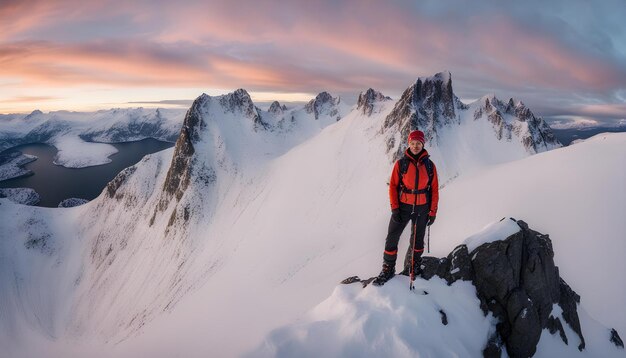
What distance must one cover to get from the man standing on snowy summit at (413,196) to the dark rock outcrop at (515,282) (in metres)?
1.55

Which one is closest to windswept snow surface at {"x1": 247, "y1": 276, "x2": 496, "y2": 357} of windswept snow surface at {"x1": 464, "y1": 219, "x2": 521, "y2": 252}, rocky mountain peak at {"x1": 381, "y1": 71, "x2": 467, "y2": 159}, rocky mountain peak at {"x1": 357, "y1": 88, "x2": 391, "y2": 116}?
windswept snow surface at {"x1": 464, "y1": 219, "x2": 521, "y2": 252}

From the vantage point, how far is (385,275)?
34.7 ft

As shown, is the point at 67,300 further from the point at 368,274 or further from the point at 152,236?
the point at 368,274

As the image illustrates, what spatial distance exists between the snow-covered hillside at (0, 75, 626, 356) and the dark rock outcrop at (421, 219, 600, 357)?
6.97m

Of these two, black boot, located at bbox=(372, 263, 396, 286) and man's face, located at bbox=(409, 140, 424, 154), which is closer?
man's face, located at bbox=(409, 140, 424, 154)

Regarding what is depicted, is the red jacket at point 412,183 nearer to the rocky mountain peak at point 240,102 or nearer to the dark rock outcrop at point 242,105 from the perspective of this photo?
the dark rock outcrop at point 242,105

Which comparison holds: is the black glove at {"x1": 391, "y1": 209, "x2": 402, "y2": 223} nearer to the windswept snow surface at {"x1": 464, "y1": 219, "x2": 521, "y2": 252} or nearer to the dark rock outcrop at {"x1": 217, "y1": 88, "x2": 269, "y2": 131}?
the windswept snow surface at {"x1": 464, "y1": 219, "x2": 521, "y2": 252}

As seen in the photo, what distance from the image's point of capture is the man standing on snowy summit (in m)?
10.0

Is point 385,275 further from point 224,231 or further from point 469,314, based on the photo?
point 224,231

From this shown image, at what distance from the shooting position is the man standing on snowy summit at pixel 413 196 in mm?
10016

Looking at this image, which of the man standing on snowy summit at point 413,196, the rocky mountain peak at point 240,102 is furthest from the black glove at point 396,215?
the rocky mountain peak at point 240,102

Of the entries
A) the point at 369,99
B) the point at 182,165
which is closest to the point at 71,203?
the point at 182,165

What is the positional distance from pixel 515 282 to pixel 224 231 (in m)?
80.8

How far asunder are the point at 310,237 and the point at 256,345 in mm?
54631
